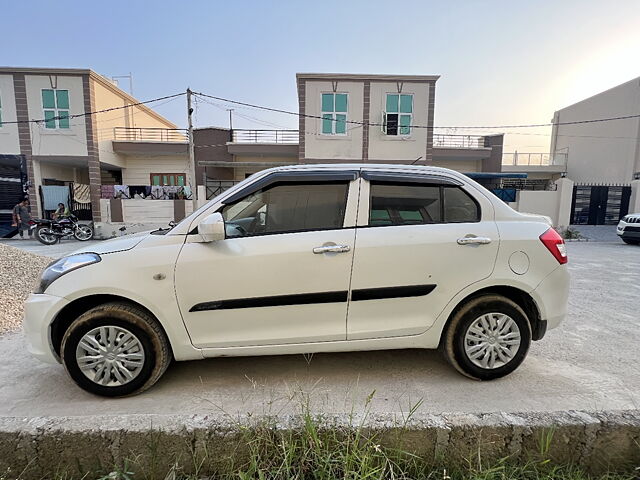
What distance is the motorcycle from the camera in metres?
12.6

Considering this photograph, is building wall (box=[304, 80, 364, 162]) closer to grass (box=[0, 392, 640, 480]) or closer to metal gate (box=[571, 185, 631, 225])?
metal gate (box=[571, 185, 631, 225])

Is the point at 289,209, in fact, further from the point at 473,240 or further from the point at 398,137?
the point at 398,137

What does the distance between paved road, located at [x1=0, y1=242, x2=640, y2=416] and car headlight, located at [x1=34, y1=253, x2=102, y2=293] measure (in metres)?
0.89

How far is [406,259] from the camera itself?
8.52 ft

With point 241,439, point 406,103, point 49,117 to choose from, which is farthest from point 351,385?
point 49,117

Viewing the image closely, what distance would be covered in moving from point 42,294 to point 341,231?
2.27 metres

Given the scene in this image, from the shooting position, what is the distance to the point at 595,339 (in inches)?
144

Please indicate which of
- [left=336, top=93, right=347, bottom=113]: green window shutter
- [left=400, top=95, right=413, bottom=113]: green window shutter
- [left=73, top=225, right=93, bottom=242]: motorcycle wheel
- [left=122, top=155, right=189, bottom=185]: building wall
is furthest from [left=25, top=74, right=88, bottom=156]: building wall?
[left=400, top=95, right=413, bottom=113]: green window shutter

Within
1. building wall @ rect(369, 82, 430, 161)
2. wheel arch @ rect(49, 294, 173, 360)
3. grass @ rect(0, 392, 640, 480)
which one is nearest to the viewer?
grass @ rect(0, 392, 640, 480)

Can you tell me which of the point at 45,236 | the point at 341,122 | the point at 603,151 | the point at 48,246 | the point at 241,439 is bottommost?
the point at 48,246

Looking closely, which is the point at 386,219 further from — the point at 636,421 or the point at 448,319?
the point at 636,421

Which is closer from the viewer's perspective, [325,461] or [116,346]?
[325,461]

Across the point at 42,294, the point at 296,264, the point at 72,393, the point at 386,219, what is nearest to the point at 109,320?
the point at 42,294

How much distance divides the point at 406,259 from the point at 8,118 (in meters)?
19.2
